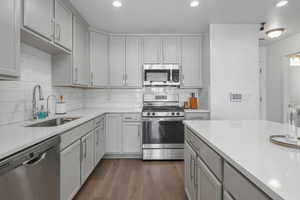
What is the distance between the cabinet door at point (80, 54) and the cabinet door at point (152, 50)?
3.69ft

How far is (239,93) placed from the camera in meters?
3.23

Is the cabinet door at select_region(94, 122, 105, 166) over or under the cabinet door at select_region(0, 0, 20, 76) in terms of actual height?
under

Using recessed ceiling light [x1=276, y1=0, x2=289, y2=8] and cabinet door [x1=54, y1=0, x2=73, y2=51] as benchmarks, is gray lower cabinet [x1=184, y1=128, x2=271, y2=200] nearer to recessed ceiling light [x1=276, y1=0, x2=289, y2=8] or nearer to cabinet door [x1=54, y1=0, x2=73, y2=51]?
cabinet door [x1=54, y1=0, x2=73, y2=51]

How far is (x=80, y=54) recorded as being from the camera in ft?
9.93

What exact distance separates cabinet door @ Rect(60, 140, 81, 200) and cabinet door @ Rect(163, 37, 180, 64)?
2433mm

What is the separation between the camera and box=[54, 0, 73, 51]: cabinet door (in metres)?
2.17

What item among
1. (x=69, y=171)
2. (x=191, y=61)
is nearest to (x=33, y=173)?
(x=69, y=171)

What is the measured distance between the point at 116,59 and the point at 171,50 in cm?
114

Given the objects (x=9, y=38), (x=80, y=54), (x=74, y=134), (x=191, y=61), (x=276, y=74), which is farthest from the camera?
(x=276, y=74)

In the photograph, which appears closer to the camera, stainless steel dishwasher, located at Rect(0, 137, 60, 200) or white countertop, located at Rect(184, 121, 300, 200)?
white countertop, located at Rect(184, 121, 300, 200)

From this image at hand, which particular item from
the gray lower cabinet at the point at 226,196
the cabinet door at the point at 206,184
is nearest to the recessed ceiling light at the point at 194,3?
the cabinet door at the point at 206,184

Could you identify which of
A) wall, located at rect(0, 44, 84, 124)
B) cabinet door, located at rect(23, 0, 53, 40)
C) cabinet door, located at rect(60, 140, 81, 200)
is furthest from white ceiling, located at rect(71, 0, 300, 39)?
cabinet door, located at rect(60, 140, 81, 200)

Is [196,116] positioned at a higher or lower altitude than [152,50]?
lower

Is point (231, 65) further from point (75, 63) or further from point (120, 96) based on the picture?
point (75, 63)
